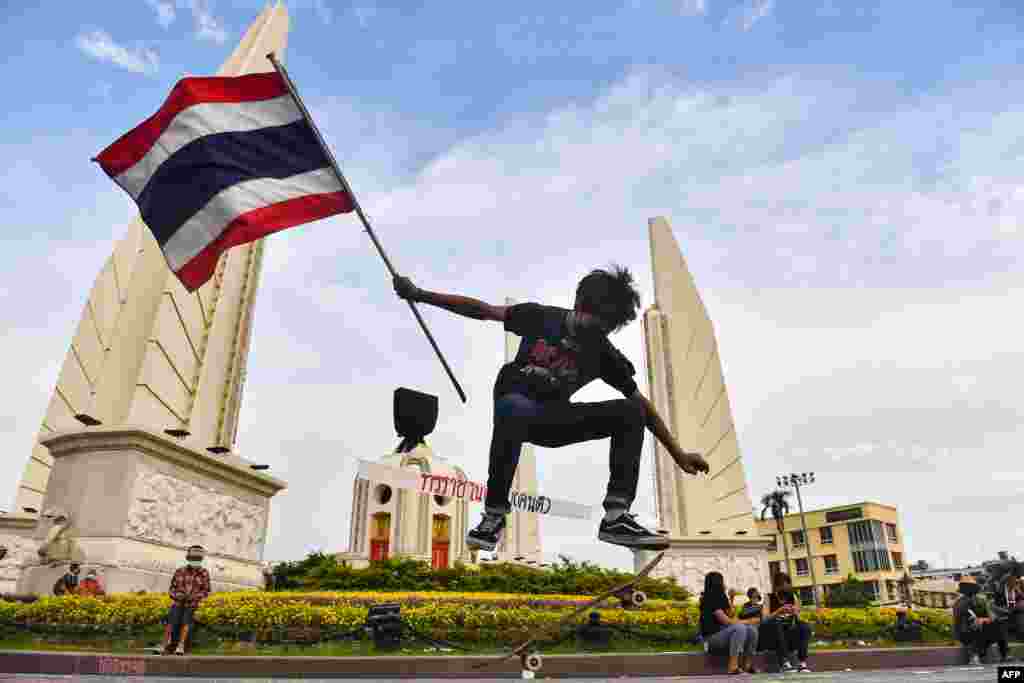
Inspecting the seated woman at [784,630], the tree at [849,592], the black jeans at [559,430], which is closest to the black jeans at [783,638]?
the seated woman at [784,630]

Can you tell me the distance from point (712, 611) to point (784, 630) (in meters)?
1.47

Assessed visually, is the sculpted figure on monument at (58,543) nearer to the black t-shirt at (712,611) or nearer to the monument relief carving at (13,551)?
the black t-shirt at (712,611)

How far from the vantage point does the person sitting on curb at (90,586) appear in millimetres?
9761

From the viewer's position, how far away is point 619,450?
504 cm

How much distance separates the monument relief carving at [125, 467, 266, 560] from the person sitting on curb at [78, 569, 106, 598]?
0.80 m

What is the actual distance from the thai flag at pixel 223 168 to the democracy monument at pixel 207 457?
6106mm

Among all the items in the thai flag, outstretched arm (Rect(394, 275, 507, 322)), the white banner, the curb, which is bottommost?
the curb

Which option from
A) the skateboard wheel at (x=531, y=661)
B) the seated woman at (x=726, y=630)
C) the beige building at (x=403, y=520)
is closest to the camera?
the skateboard wheel at (x=531, y=661)

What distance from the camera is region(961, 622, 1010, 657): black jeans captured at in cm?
903

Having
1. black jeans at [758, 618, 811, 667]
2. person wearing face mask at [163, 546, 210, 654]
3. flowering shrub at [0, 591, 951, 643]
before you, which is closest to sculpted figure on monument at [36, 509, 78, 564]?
flowering shrub at [0, 591, 951, 643]

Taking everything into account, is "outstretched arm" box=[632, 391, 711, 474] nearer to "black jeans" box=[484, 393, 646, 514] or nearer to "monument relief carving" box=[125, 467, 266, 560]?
"black jeans" box=[484, 393, 646, 514]

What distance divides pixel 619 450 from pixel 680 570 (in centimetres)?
1886

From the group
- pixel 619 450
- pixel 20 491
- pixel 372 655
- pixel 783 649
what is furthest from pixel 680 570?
pixel 20 491

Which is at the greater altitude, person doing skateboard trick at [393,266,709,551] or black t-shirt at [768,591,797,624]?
person doing skateboard trick at [393,266,709,551]
